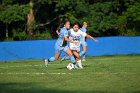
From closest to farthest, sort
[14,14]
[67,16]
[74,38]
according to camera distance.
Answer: [74,38] < [14,14] < [67,16]

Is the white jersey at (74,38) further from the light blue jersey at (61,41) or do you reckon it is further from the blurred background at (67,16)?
the blurred background at (67,16)

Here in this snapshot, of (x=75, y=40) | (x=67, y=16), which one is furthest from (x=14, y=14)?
(x=75, y=40)

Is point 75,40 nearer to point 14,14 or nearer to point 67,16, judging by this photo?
→ point 14,14

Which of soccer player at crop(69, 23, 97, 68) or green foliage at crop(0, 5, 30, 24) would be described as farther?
green foliage at crop(0, 5, 30, 24)

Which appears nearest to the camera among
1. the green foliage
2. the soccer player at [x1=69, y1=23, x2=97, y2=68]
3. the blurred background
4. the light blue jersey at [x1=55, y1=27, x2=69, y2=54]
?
the light blue jersey at [x1=55, y1=27, x2=69, y2=54]

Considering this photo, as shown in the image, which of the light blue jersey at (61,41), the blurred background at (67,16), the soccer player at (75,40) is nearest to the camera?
the light blue jersey at (61,41)

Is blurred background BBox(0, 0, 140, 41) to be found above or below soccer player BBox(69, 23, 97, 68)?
below

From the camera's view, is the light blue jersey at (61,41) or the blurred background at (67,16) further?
the blurred background at (67,16)

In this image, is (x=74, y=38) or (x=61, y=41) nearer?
(x=61, y=41)

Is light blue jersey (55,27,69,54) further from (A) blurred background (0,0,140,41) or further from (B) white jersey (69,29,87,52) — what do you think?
(A) blurred background (0,0,140,41)

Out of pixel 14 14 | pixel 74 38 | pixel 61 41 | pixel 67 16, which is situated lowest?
pixel 67 16

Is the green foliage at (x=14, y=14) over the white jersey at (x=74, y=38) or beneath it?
beneath

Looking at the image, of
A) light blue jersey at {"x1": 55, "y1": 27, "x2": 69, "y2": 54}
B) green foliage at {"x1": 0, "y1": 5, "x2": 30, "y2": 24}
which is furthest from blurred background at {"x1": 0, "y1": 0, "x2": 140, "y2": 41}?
light blue jersey at {"x1": 55, "y1": 27, "x2": 69, "y2": 54}

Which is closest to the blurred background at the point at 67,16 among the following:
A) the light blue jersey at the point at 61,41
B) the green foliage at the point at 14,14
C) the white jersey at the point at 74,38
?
the green foliage at the point at 14,14
